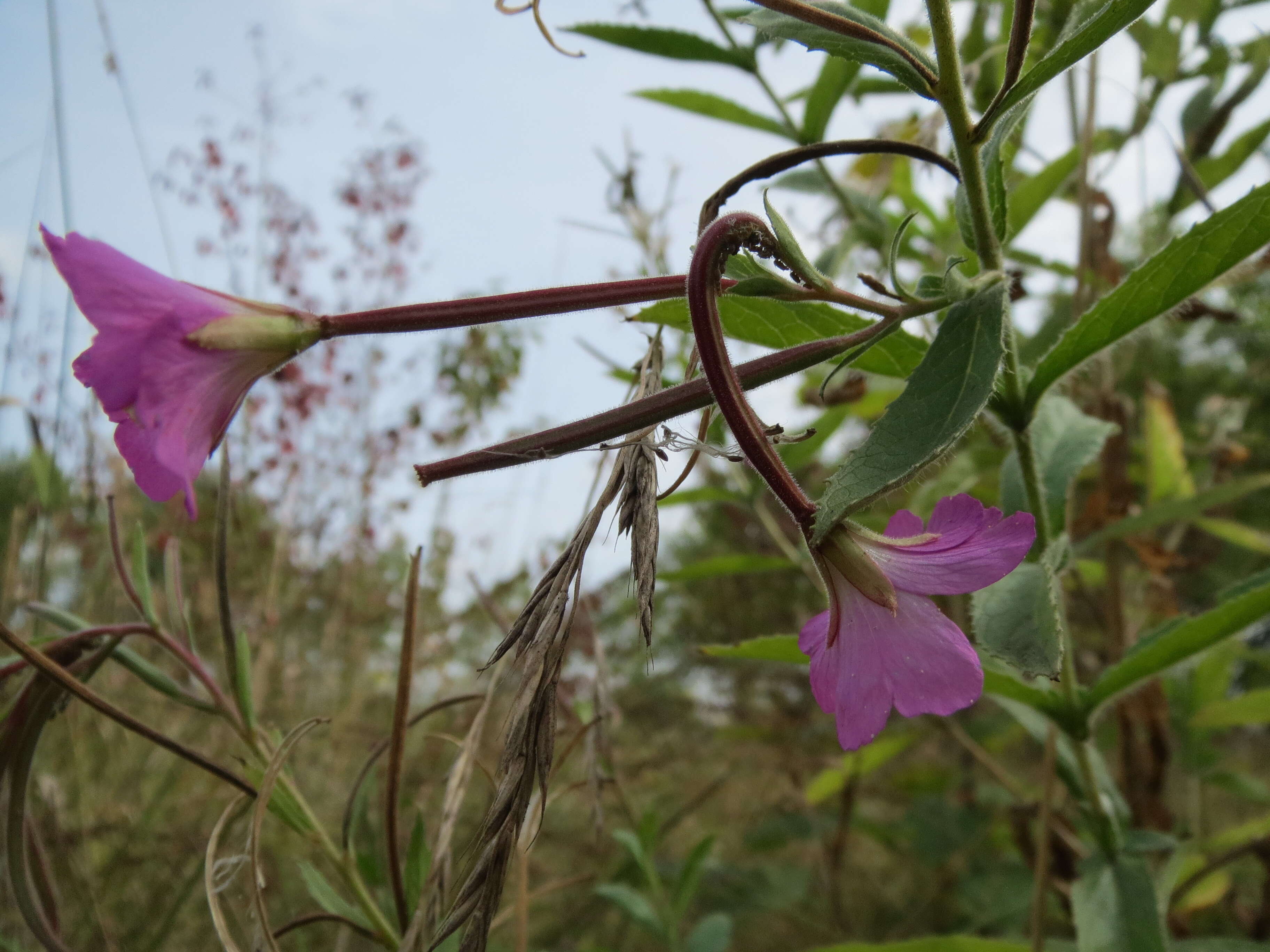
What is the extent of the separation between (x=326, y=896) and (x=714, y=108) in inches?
29.7

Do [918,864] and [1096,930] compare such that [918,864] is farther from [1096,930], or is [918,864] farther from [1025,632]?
[1025,632]

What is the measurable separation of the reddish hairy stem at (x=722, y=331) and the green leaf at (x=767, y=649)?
255mm

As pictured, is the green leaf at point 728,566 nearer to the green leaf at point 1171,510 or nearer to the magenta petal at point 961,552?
the green leaf at point 1171,510

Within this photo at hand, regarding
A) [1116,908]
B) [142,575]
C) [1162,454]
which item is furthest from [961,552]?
[1162,454]

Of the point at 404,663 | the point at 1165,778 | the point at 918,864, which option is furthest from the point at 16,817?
the point at 918,864

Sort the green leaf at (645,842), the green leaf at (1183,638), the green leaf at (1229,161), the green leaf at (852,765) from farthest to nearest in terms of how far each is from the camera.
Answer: the green leaf at (852,765) < the green leaf at (1229,161) < the green leaf at (645,842) < the green leaf at (1183,638)

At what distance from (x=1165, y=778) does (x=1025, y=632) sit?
0.75 metres

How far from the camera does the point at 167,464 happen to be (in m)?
0.33

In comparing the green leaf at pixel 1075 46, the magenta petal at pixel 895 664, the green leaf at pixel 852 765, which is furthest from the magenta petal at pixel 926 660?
the green leaf at pixel 852 765

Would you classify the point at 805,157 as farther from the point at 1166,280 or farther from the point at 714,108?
the point at 714,108

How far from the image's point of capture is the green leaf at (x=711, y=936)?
3.13ft

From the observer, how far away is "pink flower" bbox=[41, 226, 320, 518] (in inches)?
12.9

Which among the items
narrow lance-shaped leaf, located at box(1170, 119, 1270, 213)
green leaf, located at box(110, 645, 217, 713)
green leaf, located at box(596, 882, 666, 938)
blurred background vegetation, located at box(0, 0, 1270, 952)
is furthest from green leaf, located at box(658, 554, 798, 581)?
narrow lance-shaped leaf, located at box(1170, 119, 1270, 213)

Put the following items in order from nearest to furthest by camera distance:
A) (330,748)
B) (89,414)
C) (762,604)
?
(89,414), (330,748), (762,604)
